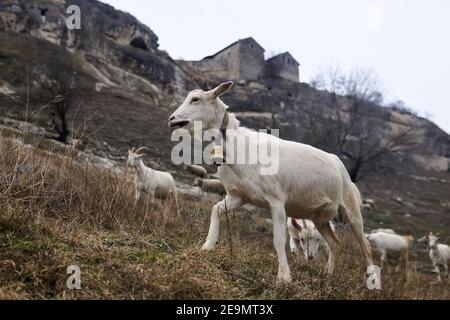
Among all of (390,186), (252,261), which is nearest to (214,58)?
(390,186)

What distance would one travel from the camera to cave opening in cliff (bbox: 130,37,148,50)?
169 ft

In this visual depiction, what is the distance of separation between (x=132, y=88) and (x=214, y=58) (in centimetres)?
3748

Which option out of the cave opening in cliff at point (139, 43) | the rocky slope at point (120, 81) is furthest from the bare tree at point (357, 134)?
the cave opening in cliff at point (139, 43)

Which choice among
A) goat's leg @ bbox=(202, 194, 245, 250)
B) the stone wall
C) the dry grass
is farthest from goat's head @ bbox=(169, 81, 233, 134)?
the stone wall

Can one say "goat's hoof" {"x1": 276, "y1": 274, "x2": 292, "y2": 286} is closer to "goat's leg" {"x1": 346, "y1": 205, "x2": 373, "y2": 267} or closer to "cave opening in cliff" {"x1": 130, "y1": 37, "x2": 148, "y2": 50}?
"goat's leg" {"x1": 346, "y1": 205, "x2": 373, "y2": 267}

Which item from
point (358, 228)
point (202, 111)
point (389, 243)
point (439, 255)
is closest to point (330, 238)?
point (358, 228)

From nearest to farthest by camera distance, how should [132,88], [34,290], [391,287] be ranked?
[34,290] → [391,287] → [132,88]

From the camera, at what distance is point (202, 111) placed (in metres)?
5.27

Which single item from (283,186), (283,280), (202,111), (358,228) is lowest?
(283,280)

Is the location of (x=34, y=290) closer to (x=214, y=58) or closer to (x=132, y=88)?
(x=132, y=88)

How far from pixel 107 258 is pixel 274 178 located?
199 cm

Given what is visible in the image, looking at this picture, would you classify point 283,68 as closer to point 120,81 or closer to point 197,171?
point 120,81

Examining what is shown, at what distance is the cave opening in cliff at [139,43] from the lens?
51.6m

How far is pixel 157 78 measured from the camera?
48188 mm
